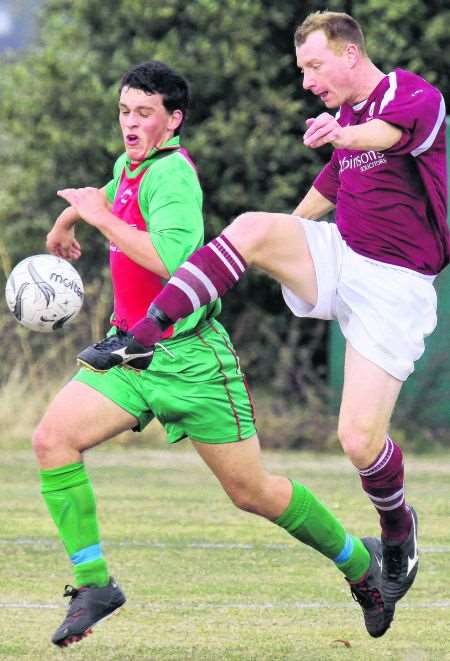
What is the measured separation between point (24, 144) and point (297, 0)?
304 centimetres

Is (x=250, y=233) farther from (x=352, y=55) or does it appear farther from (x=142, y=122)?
(x=352, y=55)

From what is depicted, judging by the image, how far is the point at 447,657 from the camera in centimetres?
612

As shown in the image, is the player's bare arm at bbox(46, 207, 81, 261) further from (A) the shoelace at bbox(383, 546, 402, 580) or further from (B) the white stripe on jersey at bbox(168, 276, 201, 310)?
(A) the shoelace at bbox(383, 546, 402, 580)

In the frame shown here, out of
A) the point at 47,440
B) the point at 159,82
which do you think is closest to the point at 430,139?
the point at 159,82

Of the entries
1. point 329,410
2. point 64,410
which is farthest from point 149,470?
point 64,410

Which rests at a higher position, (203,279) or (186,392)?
(203,279)

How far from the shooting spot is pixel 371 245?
6367 millimetres

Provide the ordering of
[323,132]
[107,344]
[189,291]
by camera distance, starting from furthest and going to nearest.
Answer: [107,344] → [189,291] → [323,132]

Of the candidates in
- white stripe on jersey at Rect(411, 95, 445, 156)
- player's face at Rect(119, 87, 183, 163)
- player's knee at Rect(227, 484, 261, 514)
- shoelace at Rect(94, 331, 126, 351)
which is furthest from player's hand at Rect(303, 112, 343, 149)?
player's knee at Rect(227, 484, 261, 514)

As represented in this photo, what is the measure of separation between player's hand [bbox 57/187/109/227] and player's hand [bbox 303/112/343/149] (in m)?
0.88

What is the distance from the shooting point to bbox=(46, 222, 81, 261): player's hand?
22.3 feet

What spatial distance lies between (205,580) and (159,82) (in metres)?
2.62

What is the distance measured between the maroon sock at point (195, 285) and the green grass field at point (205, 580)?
1.26 m

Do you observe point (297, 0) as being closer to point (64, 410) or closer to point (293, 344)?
point (293, 344)
